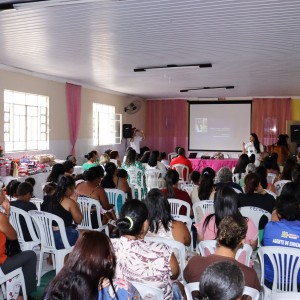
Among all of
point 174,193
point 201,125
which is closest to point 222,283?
point 174,193

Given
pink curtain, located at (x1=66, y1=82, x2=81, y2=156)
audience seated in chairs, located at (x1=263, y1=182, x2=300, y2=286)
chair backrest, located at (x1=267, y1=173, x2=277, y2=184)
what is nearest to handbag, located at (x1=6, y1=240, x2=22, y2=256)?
audience seated in chairs, located at (x1=263, y1=182, x2=300, y2=286)

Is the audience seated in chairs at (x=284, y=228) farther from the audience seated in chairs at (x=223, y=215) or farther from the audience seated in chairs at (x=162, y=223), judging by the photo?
the audience seated in chairs at (x=162, y=223)

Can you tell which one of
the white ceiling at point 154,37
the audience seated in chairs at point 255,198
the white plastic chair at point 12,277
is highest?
the white ceiling at point 154,37

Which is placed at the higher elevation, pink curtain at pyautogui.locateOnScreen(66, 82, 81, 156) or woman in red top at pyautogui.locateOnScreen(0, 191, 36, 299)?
pink curtain at pyautogui.locateOnScreen(66, 82, 81, 156)

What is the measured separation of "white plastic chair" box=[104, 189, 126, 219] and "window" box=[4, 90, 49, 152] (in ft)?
11.4

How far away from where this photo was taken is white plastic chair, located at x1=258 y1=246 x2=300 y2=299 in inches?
111

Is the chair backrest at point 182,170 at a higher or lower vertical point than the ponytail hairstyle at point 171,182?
lower

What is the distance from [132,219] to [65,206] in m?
1.87

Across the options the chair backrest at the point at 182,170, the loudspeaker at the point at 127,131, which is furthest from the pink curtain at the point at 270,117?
the chair backrest at the point at 182,170

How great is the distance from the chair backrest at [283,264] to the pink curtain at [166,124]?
1259 cm

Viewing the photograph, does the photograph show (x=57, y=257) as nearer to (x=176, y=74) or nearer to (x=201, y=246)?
(x=201, y=246)

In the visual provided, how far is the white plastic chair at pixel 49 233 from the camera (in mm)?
3915

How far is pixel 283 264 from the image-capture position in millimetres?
2891

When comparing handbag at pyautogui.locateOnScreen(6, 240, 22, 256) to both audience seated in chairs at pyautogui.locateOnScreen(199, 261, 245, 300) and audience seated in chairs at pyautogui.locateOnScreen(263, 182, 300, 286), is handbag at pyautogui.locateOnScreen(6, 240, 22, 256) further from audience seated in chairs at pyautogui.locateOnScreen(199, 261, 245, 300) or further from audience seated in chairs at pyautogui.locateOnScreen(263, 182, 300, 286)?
audience seated in chairs at pyautogui.locateOnScreen(199, 261, 245, 300)
